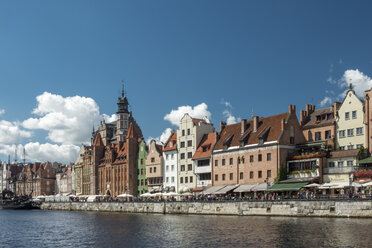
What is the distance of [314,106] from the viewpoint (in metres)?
95.9

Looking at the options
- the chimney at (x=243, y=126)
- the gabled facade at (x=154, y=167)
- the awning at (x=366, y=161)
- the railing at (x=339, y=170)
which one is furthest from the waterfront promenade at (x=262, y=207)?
the chimney at (x=243, y=126)

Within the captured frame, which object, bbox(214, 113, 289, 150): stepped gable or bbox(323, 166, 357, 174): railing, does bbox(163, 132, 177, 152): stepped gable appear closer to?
bbox(214, 113, 289, 150): stepped gable

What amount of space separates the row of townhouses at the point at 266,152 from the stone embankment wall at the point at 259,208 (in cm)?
624

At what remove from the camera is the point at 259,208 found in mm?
77938

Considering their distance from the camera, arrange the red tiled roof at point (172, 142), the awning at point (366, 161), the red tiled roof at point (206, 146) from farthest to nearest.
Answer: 1. the red tiled roof at point (172, 142)
2. the red tiled roof at point (206, 146)
3. the awning at point (366, 161)

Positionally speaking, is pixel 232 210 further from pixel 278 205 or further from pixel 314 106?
pixel 314 106

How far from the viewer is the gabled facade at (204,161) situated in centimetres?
10394

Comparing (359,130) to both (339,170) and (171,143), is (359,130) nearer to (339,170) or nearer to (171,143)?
(339,170)

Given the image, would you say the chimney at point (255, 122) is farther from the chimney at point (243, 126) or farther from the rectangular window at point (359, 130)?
the rectangular window at point (359, 130)

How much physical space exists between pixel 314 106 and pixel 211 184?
974 inches

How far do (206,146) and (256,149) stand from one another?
1702 centimetres

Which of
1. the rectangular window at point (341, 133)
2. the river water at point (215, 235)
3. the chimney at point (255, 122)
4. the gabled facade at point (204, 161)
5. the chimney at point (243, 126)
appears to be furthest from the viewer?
the gabled facade at point (204, 161)

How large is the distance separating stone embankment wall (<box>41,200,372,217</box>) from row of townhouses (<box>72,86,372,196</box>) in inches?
246

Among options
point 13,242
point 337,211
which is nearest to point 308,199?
point 337,211
